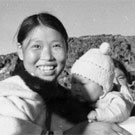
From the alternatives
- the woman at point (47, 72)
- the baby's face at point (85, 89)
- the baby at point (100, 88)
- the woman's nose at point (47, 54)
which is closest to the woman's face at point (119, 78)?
the baby at point (100, 88)

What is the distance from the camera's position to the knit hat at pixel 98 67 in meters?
2.13

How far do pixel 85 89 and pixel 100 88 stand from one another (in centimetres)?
12

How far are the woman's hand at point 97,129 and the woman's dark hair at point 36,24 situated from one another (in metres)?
0.48

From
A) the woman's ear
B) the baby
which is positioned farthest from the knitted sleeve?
the woman's ear

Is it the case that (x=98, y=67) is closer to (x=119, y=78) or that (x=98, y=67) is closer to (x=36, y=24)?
(x=119, y=78)

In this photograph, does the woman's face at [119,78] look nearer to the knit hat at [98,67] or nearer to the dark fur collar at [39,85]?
the knit hat at [98,67]

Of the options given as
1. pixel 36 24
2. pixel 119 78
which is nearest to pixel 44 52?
pixel 36 24

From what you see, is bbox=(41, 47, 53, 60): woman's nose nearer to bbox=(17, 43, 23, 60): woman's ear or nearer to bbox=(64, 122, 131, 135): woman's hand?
bbox=(17, 43, 23, 60): woman's ear

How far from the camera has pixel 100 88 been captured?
2.13m

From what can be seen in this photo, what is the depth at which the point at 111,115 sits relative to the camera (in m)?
1.91

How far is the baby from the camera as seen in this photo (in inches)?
75.9

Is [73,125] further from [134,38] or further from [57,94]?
[134,38]

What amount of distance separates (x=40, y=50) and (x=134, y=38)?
255 inches

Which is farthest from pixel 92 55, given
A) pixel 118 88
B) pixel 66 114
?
pixel 66 114
